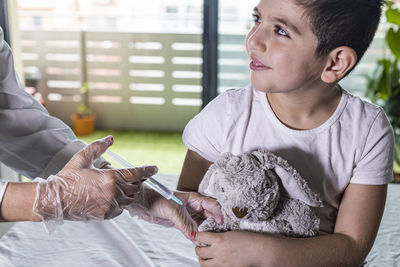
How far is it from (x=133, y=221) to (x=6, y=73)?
641mm

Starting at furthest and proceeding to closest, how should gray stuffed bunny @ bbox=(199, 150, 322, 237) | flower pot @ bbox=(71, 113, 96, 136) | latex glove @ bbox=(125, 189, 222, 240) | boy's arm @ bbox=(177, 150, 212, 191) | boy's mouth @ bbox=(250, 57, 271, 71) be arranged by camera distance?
flower pot @ bbox=(71, 113, 96, 136), boy's arm @ bbox=(177, 150, 212, 191), latex glove @ bbox=(125, 189, 222, 240), boy's mouth @ bbox=(250, 57, 271, 71), gray stuffed bunny @ bbox=(199, 150, 322, 237)

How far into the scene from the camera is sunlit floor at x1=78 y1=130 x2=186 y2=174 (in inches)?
146

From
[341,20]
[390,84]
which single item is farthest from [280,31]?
[390,84]

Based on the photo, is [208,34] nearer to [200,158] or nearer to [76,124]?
[76,124]

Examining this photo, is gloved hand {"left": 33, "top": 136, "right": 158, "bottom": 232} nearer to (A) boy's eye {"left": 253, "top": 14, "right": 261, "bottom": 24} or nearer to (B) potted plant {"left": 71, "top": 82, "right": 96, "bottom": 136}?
(A) boy's eye {"left": 253, "top": 14, "right": 261, "bottom": 24}

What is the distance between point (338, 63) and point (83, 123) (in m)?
3.62

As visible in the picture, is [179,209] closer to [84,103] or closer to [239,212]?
[239,212]

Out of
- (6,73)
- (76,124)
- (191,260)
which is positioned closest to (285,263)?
(191,260)

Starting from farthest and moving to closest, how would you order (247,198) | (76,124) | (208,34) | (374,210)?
(76,124), (208,34), (374,210), (247,198)

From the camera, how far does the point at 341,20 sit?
1.03m

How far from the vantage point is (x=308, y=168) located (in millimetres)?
1137

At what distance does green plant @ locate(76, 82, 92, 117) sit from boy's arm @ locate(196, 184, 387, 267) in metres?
3.61

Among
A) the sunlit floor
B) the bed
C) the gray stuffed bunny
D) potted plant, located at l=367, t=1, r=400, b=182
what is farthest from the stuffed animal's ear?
the sunlit floor

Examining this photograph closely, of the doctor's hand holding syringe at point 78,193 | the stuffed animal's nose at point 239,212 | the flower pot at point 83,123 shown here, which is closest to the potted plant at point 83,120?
the flower pot at point 83,123
